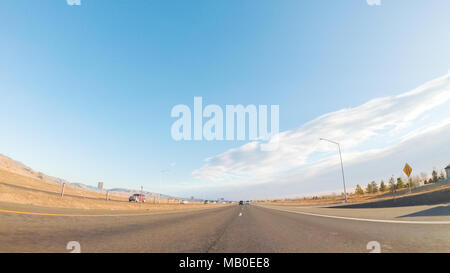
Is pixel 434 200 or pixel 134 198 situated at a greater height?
pixel 434 200

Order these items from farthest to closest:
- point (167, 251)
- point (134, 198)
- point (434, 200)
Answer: point (134, 198)
point (434, 200)
point (167, 251)
